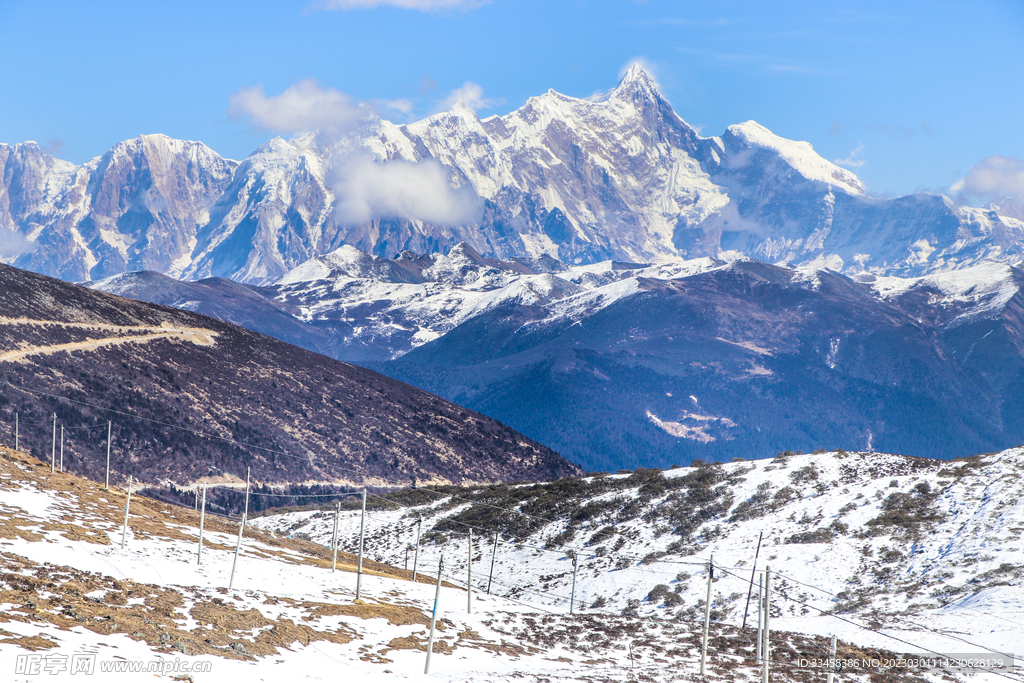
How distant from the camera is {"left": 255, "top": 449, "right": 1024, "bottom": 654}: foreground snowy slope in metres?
66.6

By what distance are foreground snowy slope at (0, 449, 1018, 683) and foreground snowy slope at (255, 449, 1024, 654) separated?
552 cm

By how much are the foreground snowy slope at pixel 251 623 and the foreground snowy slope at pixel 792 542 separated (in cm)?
552

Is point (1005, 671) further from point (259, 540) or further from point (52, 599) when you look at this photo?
point (259, 540)

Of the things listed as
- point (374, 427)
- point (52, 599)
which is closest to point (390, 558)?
point (52, 599)

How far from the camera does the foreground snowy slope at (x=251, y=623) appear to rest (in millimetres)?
38531

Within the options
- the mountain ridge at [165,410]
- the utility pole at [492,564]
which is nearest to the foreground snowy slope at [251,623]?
the utility pole at [492,564]

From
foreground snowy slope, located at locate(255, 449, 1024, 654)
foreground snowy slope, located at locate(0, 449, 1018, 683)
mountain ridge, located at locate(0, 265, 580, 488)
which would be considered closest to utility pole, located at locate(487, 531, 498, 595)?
foreground snowy slope, located at locate(255, 449, 1024, 654)

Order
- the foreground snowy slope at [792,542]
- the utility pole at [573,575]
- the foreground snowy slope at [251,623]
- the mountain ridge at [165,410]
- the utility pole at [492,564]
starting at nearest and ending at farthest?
1. the foreground snowy slope at [251,623]
2. the foreground snowy slope at [792,542]
3. the utility pole at [573,575]
4. the utility pole at [492,564]
5. the mountain ridge at [165,410]

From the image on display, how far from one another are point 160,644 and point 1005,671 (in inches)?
1844

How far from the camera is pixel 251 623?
164 ft

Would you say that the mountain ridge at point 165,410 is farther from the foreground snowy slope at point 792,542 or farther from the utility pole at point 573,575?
the utility pole at point 573,575

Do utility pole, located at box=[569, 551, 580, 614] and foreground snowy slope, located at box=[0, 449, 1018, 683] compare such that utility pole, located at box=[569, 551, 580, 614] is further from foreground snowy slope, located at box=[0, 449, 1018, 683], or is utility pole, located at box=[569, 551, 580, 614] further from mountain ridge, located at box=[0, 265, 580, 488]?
mountain ridge, located at box=[0, 265, 580, 488]

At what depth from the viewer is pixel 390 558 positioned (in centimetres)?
10694

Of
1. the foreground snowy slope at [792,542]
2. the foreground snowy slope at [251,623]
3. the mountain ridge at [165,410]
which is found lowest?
the foreground snowy slope at [251,623]
